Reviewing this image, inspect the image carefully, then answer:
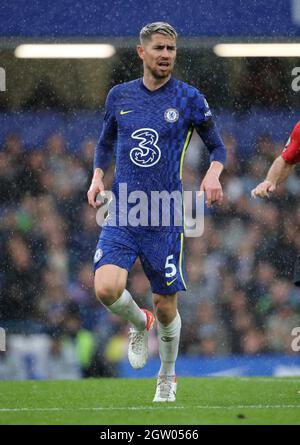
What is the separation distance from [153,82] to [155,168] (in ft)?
1.73

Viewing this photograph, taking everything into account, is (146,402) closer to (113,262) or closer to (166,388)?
(166,388)

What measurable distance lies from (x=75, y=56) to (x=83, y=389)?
10.6ft

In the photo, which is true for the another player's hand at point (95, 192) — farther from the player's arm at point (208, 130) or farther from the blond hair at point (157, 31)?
the blond hair at point (157, 31)

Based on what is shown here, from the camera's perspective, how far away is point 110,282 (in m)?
6.90

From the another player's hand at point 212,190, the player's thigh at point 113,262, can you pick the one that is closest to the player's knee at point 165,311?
the player's thigh at point 113,262

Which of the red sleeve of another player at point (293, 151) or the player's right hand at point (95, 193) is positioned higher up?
the red sleeve of another player at point (293, 151)

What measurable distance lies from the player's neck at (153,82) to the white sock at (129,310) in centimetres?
122

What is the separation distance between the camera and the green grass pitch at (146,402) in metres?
6.25

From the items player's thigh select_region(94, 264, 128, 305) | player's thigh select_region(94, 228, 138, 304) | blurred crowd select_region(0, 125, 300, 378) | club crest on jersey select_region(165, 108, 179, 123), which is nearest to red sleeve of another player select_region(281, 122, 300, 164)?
club crest on jersey select_region(165, 108, 179, 123)

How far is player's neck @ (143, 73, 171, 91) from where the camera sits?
23.8 feet

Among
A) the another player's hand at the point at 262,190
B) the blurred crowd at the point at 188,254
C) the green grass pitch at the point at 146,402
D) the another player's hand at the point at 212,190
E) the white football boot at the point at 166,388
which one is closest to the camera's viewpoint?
the green grass pitch at the point at 146,402

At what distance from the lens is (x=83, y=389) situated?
889 cm

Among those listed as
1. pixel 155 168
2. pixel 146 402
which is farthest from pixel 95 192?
pixel 146 402

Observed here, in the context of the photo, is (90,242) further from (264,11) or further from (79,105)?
(264,11)
